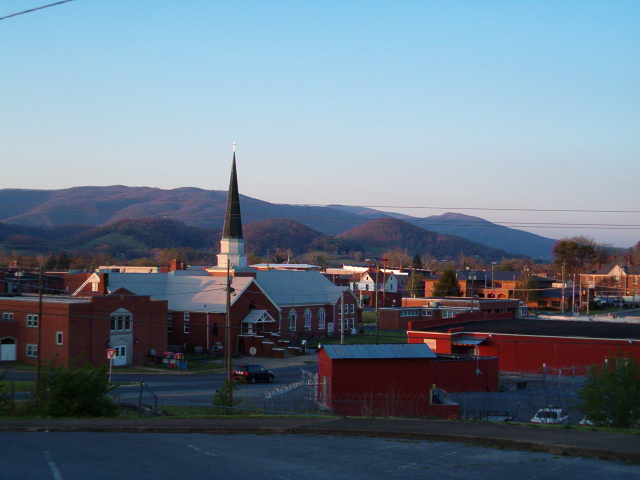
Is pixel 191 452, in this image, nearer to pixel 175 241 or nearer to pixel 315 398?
pixel 315 398

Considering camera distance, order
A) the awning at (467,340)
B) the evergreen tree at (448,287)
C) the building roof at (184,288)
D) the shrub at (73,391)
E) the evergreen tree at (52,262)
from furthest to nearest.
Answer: the evergreen tree at (448,287)
the evergreen tree at (52,262)
the building roof at (184,288)
the awning at (467,340)
the shrub at (73,391)

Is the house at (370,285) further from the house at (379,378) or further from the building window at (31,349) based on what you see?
the house at (379,378)

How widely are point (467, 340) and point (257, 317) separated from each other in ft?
64.6

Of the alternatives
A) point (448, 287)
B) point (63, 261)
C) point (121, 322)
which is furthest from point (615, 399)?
point (63, 261)

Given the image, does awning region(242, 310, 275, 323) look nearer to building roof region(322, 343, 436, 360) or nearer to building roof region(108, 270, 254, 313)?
building roof region(108, 270, 254, 313)

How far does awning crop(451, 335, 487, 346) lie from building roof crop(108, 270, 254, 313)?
19.9 metres

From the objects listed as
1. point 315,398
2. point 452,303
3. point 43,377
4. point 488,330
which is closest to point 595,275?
point 452,303

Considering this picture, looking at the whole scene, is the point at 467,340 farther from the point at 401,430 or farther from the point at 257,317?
the point at 401,430

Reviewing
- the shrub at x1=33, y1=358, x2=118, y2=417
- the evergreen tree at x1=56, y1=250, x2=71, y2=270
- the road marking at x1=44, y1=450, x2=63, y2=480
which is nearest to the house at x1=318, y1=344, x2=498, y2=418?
the shrub at x1=33, y1=358, x2=118, y2=417

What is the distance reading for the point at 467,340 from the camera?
48.2 m

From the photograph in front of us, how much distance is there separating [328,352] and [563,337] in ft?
74.4

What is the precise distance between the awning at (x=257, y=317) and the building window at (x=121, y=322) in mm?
12936

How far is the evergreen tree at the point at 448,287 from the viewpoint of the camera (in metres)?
98.4

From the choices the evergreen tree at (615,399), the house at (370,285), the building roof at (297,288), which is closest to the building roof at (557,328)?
the building roof at (297,288)
